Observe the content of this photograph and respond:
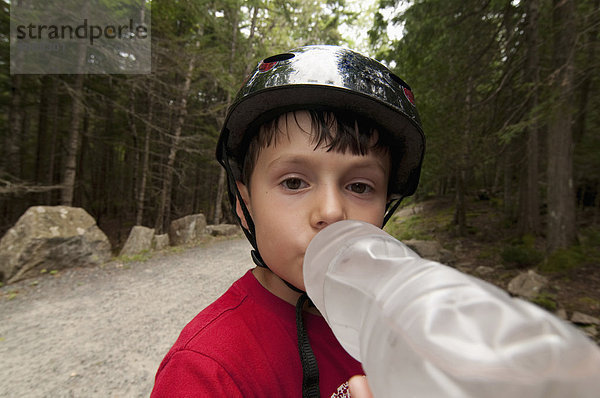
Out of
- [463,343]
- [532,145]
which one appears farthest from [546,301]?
[463,343]

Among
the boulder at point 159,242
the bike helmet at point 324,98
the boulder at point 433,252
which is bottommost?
the boulder at point 159,242

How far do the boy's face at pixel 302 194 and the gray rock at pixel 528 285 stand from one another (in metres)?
5.19

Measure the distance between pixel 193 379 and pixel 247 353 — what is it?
0.20m

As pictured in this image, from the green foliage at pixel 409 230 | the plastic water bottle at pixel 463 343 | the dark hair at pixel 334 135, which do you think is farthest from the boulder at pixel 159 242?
the plastic water bottle at pixel 463 343

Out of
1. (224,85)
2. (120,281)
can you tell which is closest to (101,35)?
(224,85)

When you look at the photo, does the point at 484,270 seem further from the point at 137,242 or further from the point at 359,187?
the point at 137,242

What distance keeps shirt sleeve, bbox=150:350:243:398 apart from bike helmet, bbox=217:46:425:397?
0.35 m

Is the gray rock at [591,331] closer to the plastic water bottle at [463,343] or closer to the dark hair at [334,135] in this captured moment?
the dark hair at [334,135]

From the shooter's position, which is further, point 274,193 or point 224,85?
point 224,85

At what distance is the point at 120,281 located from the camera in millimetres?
6066

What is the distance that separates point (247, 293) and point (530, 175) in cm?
953

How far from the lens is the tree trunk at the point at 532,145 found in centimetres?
511

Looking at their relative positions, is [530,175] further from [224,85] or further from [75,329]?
[75,329]

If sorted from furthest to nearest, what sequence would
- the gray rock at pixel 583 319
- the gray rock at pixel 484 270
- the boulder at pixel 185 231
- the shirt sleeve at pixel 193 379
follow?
the boulder at pixel 185 231, the gray rock at pixel 484 270, the gray rock at pixel 583 319, the shirt sleeve at pixel 193 379
